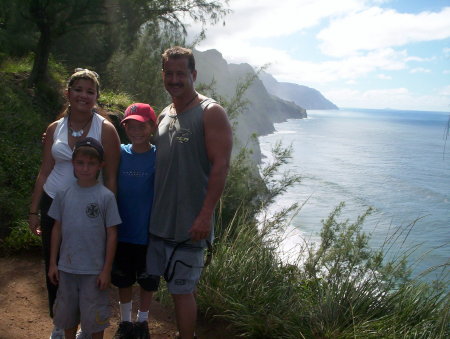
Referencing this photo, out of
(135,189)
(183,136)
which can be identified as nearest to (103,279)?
(135,189)

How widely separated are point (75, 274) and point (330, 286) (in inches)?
76.1

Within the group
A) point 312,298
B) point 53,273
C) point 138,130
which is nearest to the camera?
point 53,273

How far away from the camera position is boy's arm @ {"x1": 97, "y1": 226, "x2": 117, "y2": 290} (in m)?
2.44

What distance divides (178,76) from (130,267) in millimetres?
1266

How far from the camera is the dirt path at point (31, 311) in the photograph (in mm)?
3189

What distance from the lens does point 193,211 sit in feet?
8.09

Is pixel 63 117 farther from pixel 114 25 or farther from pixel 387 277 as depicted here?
pixel 114 25

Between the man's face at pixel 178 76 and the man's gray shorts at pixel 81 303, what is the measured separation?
1.20m

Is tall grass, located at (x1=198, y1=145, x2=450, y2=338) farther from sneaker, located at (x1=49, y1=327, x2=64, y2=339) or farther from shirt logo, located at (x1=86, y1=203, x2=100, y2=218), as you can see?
shirt logo, located at (x1=86, y1=203, x2=100, y2=218)

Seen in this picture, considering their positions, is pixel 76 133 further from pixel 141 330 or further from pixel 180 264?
pixel 141 330

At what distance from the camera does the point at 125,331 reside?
284cm

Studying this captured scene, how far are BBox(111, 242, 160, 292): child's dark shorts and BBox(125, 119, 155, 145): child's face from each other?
0.67m

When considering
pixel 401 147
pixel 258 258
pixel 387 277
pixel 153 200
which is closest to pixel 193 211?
pixel 153 200

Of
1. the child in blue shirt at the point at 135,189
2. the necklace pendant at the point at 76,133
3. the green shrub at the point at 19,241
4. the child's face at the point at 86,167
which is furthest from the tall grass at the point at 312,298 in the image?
the green shrub at the point at 19,241
